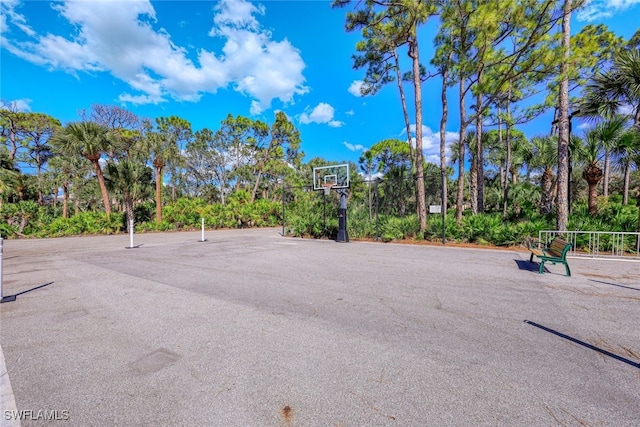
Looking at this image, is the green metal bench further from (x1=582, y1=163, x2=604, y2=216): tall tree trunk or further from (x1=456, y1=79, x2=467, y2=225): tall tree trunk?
(x1=582, y1=163, x2=604, y2=216): tall tree trunk

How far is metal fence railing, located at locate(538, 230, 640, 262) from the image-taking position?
25.7 feet

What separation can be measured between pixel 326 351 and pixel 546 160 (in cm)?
1640

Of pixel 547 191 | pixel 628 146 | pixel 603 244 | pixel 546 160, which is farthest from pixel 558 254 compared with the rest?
pixel 547 191

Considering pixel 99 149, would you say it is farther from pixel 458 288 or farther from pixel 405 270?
pixel 458 288

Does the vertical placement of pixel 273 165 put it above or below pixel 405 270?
above

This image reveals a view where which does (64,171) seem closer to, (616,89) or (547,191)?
(616,89)

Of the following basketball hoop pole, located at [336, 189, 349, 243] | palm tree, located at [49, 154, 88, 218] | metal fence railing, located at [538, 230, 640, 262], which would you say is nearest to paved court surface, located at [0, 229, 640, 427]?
metal fence railing, located at [538, 230, 640, 262]

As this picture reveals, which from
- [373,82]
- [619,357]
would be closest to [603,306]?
[619,357]

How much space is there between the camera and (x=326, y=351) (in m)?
2.78

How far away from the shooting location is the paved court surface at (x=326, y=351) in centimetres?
195

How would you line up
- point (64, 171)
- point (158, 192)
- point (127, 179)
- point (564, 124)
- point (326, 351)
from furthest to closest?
point (64, 171), point (158, 192), point (127, 179), point (564, 124), point (326, 351)

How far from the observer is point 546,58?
9.30 m

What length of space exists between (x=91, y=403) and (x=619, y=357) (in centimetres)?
478

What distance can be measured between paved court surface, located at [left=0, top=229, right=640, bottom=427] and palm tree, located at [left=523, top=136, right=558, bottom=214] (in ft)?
33.3
